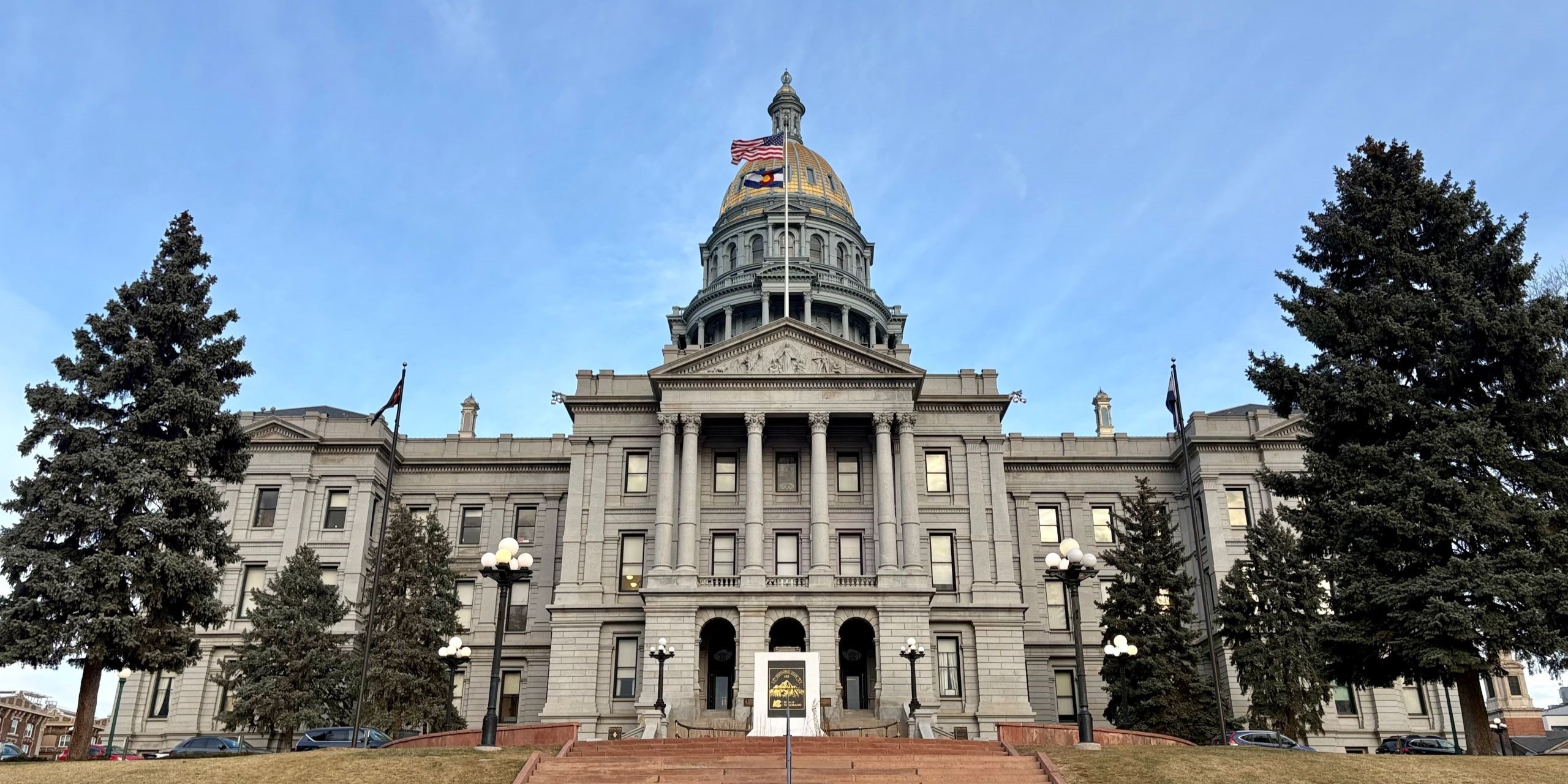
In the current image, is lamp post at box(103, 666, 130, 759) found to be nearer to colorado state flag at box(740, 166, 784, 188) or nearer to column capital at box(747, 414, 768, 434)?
column capital at box(747, 414, 768, 434)

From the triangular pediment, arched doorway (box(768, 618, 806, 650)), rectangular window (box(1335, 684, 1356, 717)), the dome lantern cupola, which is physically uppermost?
the dome lantern cupola

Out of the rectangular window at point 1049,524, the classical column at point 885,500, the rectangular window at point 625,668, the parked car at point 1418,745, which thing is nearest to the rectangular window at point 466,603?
the rectangular window at point 625,668

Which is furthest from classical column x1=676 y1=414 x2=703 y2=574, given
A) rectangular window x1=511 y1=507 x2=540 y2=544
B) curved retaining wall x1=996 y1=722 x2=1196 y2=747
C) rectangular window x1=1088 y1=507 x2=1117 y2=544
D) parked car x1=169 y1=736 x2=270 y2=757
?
rectangular window x1=1088 y1=507 x2=1117 y2=544

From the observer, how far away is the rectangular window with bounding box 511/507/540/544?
164ft

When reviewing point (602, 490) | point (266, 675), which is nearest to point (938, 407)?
point (602, 490)

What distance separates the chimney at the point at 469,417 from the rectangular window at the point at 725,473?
1637 centimetres

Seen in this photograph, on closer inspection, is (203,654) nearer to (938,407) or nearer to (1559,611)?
(938,407)

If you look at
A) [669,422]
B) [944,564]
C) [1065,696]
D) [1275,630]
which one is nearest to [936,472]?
[944,564]

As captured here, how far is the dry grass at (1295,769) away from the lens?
1972cm

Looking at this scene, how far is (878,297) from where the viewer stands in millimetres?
69500

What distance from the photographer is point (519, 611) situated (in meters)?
48.3

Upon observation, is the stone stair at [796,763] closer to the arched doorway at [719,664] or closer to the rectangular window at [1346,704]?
the arched doorway at [719,664]

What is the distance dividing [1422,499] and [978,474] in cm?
2216

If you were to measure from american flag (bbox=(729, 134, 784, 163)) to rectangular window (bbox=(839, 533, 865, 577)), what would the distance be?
18.2 metres
